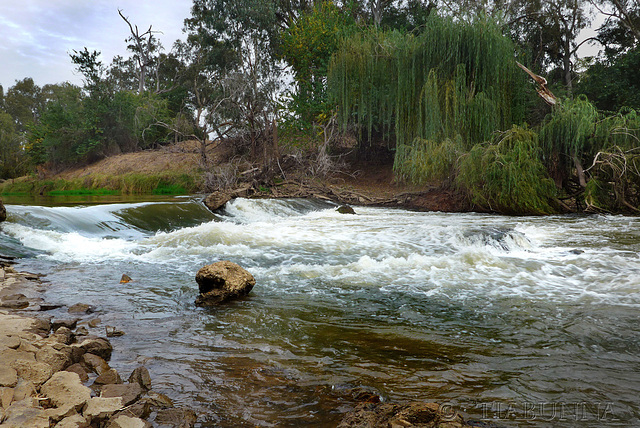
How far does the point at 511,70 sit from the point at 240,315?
1331 cm

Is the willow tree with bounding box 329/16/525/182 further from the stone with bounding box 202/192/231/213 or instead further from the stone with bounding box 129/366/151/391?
the stone with bounding box 129/366/151/391

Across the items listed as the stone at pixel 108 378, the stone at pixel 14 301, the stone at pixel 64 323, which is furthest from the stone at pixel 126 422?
the stone at pixel 14 301

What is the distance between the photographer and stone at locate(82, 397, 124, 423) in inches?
93.4

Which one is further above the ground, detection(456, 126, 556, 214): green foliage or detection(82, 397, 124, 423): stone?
detection(456, 126, 556, 214): green foliage

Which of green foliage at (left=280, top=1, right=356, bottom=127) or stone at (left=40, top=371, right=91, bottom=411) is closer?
stone at (left=40, top=371, right=91, bottom=411)

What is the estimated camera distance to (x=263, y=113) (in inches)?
725

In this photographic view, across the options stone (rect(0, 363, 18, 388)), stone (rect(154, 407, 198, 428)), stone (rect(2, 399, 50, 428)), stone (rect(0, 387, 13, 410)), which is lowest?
stone (rect(154, 407, 198, 428))

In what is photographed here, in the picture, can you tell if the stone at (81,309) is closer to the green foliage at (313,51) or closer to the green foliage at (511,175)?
the green foliage at (511,175)

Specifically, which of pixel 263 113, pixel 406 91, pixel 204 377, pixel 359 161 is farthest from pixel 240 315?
pixel 359 161

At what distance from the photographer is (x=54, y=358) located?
298cm

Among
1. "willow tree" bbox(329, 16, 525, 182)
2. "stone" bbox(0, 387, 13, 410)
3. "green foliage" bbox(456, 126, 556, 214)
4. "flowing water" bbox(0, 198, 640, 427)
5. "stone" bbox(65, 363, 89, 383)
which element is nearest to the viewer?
"stone" bbox(0, 387, 13, 410)

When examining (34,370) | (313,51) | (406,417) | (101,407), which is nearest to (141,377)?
(101,407)

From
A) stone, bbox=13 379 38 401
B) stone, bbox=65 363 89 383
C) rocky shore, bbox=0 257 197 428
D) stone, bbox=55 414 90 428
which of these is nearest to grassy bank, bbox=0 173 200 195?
rocky shore, bbox=0 257 197 428

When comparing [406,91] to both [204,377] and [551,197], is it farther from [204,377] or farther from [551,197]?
[204,377]
